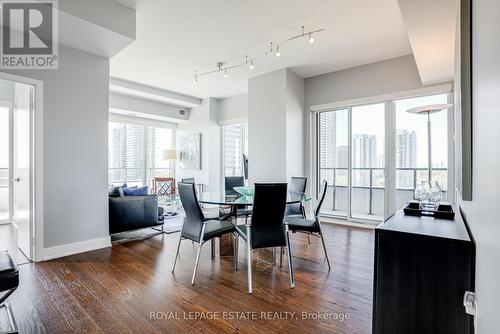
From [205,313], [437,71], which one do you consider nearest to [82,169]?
[205,313]

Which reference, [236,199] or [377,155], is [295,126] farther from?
[236,199]

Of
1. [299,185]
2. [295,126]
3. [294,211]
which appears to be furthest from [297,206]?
[295,126]

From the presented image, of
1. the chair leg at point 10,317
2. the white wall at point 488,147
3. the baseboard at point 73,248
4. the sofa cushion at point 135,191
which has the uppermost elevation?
the white wall at point 488,147

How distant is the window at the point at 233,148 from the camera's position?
6.78m

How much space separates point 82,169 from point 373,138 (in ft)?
15.6

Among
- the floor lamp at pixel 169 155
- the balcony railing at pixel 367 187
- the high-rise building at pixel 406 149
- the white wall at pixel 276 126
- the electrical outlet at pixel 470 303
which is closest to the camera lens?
the electrical outlet at pixel 470 303

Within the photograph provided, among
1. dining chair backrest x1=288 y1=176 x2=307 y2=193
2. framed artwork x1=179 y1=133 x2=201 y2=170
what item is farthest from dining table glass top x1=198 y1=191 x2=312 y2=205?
framed artwork x1=179 y1=133 x2=201 y2=170

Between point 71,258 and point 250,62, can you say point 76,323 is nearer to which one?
point 71,258

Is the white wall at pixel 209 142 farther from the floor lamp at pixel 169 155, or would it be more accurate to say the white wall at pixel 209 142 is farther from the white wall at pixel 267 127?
the white wall at pixel 267 127

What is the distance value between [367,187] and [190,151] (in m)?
4.78

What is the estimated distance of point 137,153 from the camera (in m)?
7.07

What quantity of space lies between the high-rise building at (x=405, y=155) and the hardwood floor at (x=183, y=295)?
1.96m

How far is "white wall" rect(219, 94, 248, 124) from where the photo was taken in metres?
6.43

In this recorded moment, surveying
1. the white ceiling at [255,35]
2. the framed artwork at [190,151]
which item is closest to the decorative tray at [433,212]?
the white ceiling at [255,35]
